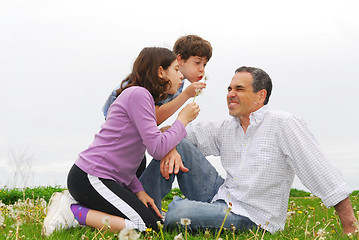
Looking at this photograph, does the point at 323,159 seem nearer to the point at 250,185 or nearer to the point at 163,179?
the point at 250,185

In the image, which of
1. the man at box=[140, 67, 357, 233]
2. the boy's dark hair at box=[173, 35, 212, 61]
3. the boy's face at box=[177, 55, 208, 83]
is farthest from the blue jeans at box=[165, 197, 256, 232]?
the boy's dark hair at box=[173, 35, 212, 61]

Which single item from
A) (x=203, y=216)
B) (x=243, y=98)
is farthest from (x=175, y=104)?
(x=203, y=216)

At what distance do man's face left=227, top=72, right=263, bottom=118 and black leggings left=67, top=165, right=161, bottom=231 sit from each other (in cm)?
148

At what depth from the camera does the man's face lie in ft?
15.5

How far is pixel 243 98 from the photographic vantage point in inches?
186

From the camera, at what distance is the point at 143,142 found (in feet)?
13.4

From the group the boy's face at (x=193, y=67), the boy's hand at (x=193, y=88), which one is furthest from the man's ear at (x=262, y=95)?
the boy's face at (x=193, y=67)

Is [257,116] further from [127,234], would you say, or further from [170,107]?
[127,234]

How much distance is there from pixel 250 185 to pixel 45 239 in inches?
81.2

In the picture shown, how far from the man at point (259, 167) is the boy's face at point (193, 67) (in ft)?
4.68

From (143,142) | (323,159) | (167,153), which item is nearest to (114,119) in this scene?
(143,142)

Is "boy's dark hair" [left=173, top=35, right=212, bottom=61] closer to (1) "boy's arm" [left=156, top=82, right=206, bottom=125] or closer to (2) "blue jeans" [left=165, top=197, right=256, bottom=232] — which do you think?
(1) "boy's arm" [left=156, top=82, right=206, bottom=125]

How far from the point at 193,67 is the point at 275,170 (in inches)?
95.4

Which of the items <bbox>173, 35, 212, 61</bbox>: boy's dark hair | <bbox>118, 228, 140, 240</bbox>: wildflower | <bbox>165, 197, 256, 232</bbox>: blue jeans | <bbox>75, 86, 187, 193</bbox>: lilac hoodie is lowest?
<bbox>165, 197, 256, 232</bbox>: blue jeans
